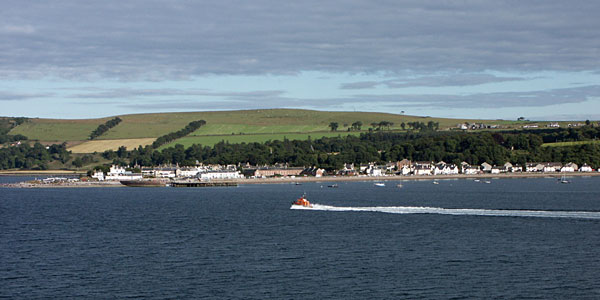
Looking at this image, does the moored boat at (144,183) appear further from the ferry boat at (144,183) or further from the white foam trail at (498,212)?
the white foam trail at (498,212)

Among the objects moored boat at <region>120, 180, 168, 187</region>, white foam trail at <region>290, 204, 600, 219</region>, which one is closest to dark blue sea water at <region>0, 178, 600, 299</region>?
white foam trail at <region>290, 204, 600, 219</region>

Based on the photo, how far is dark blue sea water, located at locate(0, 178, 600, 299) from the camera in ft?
127

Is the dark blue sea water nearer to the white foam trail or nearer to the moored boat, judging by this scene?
the white foam trail

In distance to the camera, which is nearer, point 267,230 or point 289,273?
point 289,273

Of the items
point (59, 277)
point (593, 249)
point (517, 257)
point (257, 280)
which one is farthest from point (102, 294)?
point (593, 249)

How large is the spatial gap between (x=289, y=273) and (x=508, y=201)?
61839 millimetres

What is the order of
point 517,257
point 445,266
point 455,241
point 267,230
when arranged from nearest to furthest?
point 445,266
point 517,257
point 455,241
point 267,230

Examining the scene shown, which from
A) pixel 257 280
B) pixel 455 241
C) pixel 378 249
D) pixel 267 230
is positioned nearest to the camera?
pixel 257 280

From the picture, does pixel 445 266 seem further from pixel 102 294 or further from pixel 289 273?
pixel 102 294

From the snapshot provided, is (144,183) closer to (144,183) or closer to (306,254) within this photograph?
(144,183)

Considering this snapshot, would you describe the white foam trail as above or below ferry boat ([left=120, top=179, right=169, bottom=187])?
below

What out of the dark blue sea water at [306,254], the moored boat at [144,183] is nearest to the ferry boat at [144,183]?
the moored boat at [144,183]

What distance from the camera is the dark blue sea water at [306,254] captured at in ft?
127

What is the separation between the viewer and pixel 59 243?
56500 millimetres
